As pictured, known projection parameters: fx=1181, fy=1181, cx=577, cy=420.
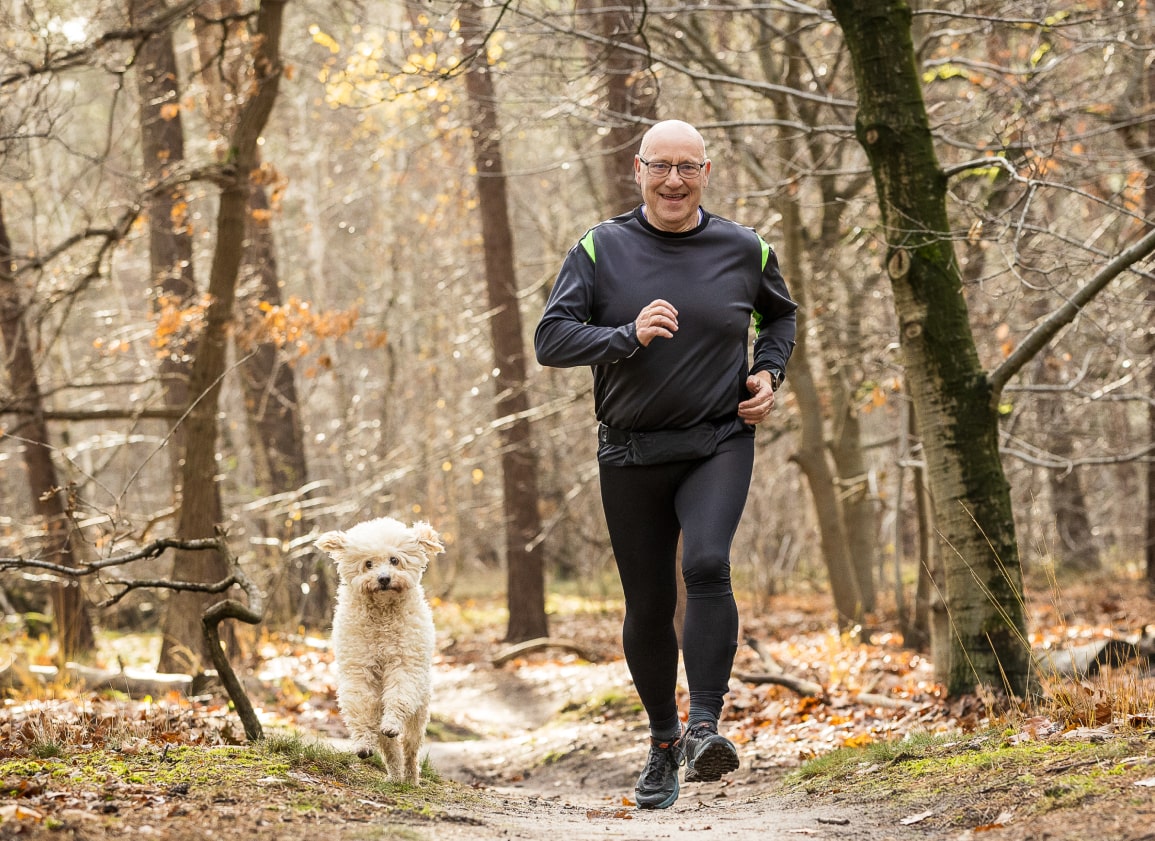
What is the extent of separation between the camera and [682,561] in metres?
4.43

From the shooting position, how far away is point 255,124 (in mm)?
10766

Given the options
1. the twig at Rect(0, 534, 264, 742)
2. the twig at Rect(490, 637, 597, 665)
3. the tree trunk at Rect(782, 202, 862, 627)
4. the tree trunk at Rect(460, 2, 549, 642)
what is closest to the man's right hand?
the twig at Rect(0, 534, 264, 742)

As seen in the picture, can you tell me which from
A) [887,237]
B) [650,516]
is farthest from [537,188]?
[650,516]

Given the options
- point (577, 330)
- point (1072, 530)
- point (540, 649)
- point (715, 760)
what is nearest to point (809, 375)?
point (540, 649)

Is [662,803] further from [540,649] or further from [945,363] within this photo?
[540,649]

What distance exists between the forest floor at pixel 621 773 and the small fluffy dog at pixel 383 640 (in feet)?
0.68

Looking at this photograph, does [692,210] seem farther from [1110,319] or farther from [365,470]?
[365,470]

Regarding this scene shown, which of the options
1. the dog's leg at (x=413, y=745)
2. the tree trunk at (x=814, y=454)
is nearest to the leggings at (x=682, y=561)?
the dog's leg at (x=413, y=745)

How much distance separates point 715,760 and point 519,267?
12833 millimetres

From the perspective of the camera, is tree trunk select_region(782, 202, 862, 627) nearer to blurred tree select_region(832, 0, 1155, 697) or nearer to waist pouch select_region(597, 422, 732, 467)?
blurred tree select_region(832, 0, 1155, 697)

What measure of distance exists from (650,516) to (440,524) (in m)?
16.7

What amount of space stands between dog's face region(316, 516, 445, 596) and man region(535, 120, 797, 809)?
1141 millimetres

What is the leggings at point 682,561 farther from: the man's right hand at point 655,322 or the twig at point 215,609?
the twig at point 215,609

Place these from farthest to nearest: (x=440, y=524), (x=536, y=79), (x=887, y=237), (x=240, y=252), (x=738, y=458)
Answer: (x=440, y=524)
(x=536, y=79)
(x=240, y=252)
(x=887, y=237)
(x=738, y=458)
